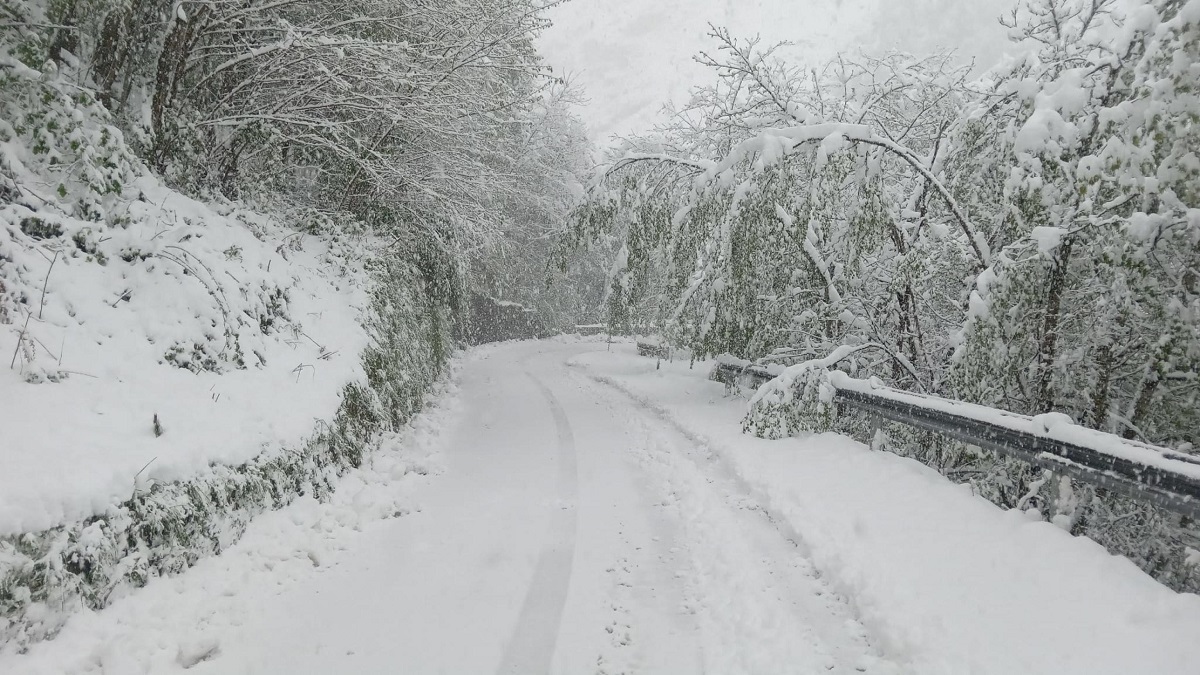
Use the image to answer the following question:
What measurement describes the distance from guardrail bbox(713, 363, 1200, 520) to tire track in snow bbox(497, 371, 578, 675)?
3.78 metres

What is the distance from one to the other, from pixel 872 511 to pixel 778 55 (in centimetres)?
989

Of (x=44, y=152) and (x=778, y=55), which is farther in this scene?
(x=778, y=55)

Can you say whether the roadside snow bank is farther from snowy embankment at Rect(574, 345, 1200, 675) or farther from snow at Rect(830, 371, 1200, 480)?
snow at Rect(830, 371, 1200, 480)

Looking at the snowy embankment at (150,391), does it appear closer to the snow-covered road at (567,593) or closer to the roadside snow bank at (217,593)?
the roadside snow bank at (217,593)

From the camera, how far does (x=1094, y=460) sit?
4.11 meters

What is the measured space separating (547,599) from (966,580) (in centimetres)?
299

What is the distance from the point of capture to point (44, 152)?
5.42 metres

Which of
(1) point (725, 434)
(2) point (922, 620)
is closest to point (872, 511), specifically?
(2) point (922, 620)

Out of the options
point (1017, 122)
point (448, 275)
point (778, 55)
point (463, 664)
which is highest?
point (778, 55)

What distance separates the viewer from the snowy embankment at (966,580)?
3297 mm

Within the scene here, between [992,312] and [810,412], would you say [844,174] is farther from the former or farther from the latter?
[810,412]

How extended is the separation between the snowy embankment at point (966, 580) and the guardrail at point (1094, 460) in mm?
482

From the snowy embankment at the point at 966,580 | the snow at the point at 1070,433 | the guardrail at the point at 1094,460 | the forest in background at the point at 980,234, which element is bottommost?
the snowy embankment at the point at 966,580

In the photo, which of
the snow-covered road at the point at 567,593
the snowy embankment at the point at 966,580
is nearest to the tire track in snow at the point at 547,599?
the snow-covered road at the point at 567,593
